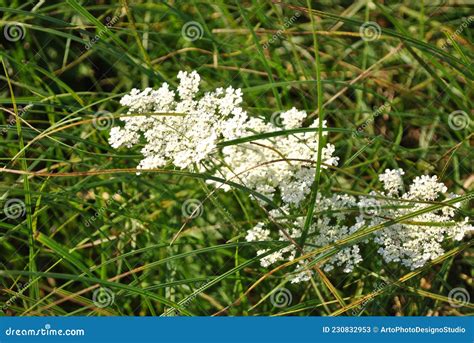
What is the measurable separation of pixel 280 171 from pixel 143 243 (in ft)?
2.54

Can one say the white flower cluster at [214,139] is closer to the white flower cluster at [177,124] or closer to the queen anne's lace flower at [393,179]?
the white flower cluster at [177,124]

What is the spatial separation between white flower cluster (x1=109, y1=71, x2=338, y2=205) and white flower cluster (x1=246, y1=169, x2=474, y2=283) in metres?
0.14

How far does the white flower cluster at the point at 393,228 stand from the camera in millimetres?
1814

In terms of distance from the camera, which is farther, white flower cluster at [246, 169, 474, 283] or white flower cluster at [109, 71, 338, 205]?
white flower cluster at [246, 169, 474, 283]

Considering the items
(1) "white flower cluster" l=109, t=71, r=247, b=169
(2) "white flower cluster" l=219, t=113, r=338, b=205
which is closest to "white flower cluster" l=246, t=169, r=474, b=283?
(2) "white flower cluster" l=219, t=113, r=338, b=205

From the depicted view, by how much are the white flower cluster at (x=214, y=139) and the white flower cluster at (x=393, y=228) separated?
0.46 ft

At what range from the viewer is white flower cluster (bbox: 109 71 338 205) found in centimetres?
171

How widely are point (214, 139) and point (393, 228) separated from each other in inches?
23.3

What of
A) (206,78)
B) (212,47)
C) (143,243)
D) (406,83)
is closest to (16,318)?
(143,243)

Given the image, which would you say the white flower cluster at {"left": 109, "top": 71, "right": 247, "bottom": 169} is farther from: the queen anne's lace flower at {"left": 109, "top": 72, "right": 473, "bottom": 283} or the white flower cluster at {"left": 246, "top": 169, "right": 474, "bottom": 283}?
the white flower cluster at {"left": 246, "top": 169, "right": 474, "bottom": 283}

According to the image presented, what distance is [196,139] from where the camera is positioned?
170 centimetres

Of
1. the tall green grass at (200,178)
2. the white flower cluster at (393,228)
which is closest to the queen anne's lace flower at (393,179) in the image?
the white flower cluster at (393,228)

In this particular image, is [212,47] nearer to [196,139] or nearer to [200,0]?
[200,0]

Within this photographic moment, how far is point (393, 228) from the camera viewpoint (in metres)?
1.83
